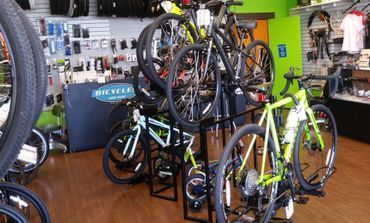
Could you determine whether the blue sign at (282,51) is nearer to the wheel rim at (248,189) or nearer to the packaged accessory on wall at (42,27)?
the packaged accessory on wall at (42,27)

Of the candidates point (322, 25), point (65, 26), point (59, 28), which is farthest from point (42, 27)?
point (322, 25)

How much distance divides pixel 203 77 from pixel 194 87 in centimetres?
11

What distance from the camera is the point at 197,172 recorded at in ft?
11.5

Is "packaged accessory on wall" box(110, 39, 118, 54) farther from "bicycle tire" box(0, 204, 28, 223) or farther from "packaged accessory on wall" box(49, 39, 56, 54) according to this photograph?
"bicycle tire" box(0, 204, 28, 223)

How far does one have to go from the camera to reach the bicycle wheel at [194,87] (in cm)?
291

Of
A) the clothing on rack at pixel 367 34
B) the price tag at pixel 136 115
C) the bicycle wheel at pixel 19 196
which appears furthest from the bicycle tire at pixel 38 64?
the clothing on rack at pixel 367 34

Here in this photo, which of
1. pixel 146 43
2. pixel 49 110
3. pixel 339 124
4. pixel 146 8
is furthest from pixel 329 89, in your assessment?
pixel 49 110

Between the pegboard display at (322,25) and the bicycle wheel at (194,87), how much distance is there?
432 centimetres

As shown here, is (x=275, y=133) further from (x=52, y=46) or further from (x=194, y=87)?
(x=52, y=46)

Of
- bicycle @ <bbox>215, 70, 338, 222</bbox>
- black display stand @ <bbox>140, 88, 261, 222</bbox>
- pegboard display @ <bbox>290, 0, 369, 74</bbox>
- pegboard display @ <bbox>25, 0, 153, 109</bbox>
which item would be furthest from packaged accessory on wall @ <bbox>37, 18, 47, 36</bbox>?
pegboard display @ <bbox>290, 0, 369, 74</bbox>

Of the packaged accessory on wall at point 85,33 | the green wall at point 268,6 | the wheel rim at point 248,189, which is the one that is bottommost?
the wheel rim at point 248,189

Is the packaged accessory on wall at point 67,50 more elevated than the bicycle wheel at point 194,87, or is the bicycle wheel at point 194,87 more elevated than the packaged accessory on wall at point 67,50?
the packaged accessory on wall at point 67,50

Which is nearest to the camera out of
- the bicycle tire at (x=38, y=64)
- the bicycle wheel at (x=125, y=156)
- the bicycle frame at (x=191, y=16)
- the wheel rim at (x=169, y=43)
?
the bicycle tire at (x=38, y=64)

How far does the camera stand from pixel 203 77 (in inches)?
121
